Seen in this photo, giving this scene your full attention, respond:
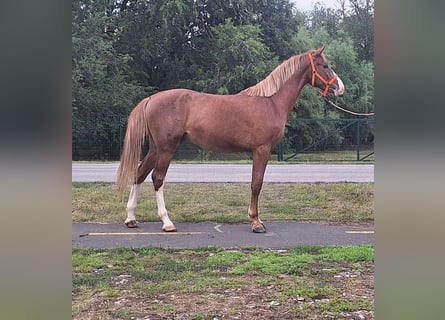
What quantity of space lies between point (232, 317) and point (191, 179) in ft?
23.4

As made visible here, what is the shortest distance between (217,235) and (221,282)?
1588 millimetres

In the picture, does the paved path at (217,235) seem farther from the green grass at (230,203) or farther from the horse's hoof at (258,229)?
the green grass at (230,203)

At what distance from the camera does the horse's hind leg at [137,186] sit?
5.30 m

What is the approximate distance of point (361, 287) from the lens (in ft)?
10.4

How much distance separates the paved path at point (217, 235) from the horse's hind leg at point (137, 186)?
0.37 feet

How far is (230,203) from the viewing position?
22.1ft

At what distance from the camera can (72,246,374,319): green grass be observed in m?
2.79

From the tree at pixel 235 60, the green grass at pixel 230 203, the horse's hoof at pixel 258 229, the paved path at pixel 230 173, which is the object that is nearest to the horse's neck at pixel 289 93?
the horse's hoof at pixel 258 229

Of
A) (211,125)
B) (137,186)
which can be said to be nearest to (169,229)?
(137,186)
